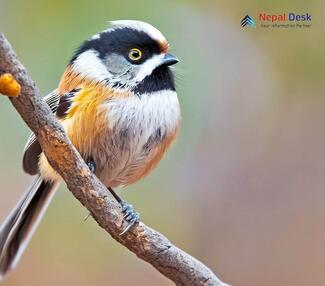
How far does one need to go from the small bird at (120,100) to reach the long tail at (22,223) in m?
0.14

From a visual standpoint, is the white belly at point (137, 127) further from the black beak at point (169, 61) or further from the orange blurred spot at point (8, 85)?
the orange blurred spot at point (8, 85)

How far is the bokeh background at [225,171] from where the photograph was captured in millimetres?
1812

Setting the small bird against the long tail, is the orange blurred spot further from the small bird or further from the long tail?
the long tail

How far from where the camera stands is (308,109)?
1.92 metres

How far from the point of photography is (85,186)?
1.21 meters

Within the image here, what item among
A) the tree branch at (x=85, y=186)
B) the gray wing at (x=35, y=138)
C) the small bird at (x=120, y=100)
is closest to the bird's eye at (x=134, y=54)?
the small bird at (x=120, y=100)

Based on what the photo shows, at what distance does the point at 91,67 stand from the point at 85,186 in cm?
38

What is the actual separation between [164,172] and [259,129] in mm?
354

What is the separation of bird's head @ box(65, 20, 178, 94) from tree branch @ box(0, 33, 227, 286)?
31 centimetres

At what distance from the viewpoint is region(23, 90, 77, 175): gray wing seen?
145cm

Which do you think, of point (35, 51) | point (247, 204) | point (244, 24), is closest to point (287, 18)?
point (244, 24)

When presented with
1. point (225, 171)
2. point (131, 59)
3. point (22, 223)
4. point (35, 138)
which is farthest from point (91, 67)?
point (225, 171)

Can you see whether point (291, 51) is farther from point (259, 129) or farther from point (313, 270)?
point (313, 270)

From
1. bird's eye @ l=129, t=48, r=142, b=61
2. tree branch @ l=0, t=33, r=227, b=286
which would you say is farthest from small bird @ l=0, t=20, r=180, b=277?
tree branch @ l=0, t=33, r=227, b=286
